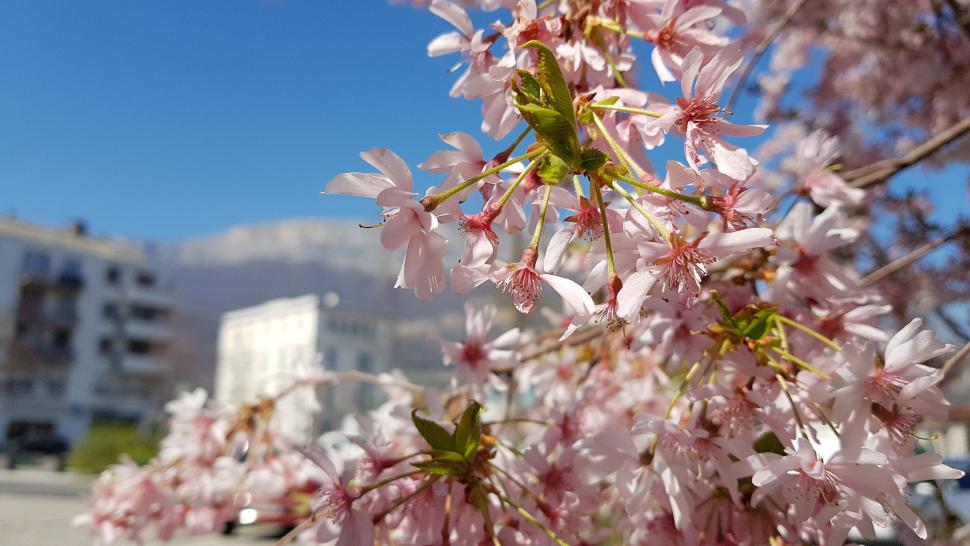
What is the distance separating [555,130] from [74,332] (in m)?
27.5

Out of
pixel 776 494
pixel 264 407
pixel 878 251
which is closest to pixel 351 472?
pixel 776 494

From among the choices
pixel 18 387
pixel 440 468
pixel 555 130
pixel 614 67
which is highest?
pixel 614 67

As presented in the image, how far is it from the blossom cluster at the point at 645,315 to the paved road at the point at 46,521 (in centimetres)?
189

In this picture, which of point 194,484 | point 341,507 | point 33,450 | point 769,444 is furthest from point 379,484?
point 33,450

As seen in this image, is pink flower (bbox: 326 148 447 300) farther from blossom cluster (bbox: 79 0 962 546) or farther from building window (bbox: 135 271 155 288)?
building window (bbox: 135 271 155 288)

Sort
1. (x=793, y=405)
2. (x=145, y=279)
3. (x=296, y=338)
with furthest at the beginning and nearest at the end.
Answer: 1. (x=296, y=338)
2. (x=145, y=279)
3. (x=793, y=405)

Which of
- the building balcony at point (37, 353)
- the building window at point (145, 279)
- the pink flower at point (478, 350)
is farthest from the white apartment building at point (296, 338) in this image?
the pink flower at point (478, 350)

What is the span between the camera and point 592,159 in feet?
1.23

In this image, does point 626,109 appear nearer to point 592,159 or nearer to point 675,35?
point 592,159

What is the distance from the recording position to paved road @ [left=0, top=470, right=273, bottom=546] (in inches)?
181

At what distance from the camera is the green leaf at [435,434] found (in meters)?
0.46

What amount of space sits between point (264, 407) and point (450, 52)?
2.08 ft

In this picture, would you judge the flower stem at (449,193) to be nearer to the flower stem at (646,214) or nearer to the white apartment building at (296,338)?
the flower stem at (646,214)

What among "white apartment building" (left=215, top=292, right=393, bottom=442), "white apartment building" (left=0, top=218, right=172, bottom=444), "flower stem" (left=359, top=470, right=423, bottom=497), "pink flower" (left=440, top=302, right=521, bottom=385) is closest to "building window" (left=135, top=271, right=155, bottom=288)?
"white apartment building" (left=0, top=218, right=172, bottom=444)
